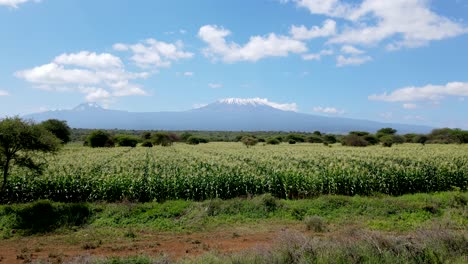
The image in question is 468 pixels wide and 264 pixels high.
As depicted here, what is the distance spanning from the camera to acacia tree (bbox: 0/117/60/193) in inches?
649

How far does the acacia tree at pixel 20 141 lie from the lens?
54.1 feet

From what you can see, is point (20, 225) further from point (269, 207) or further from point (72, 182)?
point (269, 207)

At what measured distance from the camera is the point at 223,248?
10719 mm

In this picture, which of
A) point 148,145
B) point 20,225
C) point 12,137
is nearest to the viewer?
point 20,225

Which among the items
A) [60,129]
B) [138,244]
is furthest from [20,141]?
[60,129]

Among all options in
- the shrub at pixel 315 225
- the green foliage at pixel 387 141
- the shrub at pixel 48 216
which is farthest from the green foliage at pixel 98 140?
the shrub at pixel 315 225

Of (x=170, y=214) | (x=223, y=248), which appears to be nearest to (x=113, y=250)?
(x=223, y=248)

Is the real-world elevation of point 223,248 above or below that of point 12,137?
below

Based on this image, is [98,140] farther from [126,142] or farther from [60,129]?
[60,129]

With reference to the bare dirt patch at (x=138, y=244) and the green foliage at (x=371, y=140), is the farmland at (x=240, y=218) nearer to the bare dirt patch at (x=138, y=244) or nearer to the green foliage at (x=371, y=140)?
the bare dirt patch at (x=138, y=244)

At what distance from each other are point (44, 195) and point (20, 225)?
3.94m

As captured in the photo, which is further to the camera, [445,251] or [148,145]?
[148,145]

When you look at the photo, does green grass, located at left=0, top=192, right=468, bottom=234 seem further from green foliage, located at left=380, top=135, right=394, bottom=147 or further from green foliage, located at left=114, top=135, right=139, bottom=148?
green foliage, located at left=114, top=135, right=139, bottom=148

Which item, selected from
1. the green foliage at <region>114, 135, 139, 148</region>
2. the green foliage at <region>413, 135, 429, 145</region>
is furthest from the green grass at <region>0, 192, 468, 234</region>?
the green foliage at <region>413, 135, 429, 145</region>
